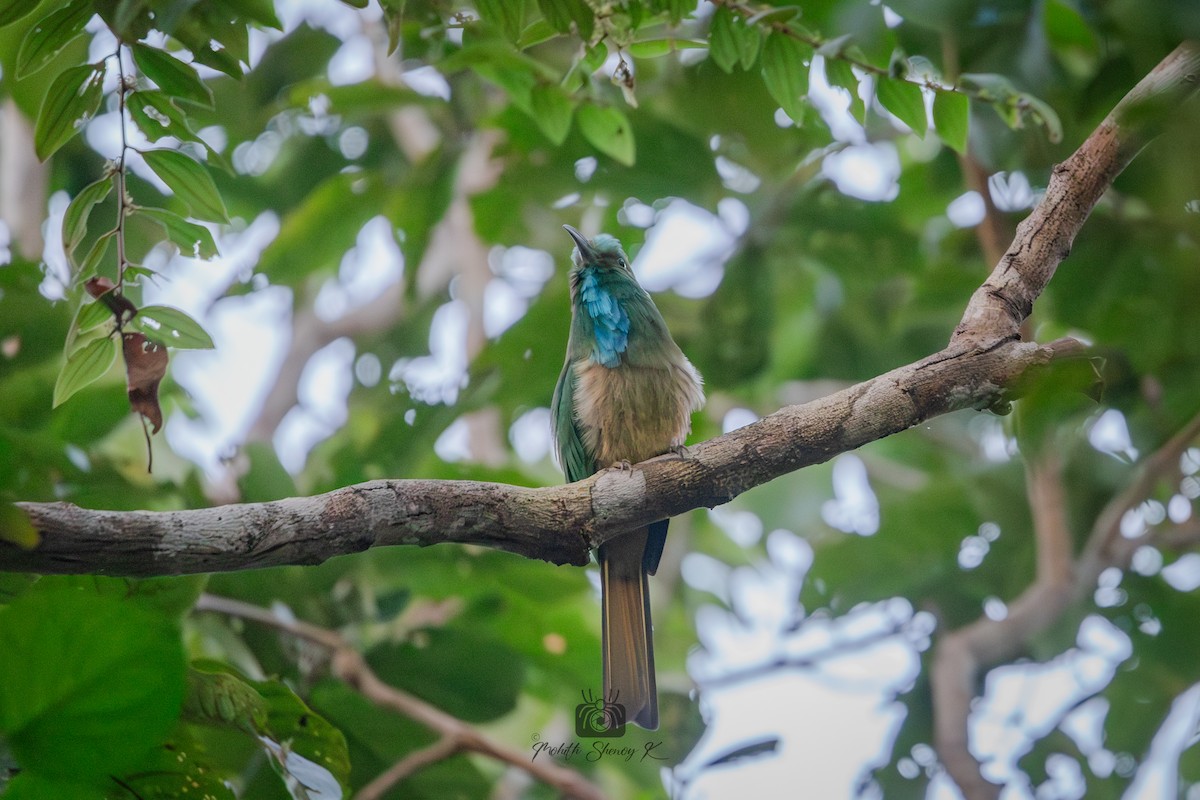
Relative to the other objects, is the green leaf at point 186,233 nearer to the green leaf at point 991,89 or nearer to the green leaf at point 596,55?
the green leaf at point 596,55

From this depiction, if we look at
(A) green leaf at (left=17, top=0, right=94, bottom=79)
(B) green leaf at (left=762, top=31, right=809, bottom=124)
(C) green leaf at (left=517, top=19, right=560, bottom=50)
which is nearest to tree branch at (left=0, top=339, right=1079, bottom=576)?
(B) green leaf at (left=762, top=31, right=809, bottom=124)

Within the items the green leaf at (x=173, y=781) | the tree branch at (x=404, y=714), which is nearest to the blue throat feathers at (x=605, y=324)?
the tree branch at (x=404, y=714)

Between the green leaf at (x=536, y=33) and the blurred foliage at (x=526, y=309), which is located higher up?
the green leaf at (x=536, y=33)

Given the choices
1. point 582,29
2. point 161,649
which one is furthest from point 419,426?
point 161,649

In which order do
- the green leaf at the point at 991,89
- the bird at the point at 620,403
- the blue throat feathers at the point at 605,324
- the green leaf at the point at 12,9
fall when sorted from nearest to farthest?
the green leaf at the point at 12,9 < the green leaf at the point at 991,89 < the bird at the point at 620,403 < the blue throat feathers at the point at 605,324

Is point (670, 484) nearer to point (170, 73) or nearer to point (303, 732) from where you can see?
point (303, 732)

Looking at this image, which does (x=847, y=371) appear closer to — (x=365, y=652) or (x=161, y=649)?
(x=365, y=652)

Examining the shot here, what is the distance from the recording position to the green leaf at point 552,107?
10.2ft

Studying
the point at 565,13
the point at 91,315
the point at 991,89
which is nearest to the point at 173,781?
the point at 91,315

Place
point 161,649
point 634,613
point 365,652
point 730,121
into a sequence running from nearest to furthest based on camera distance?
point 161,649
point 634,613
point 365,652
point 730,121

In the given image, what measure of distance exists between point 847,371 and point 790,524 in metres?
0.95

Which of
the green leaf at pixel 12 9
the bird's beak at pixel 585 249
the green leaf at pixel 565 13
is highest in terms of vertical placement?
the green leaf at pixel 12 9

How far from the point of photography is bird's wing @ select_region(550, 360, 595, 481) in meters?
3.76

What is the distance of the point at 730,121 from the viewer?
4.34 metres
